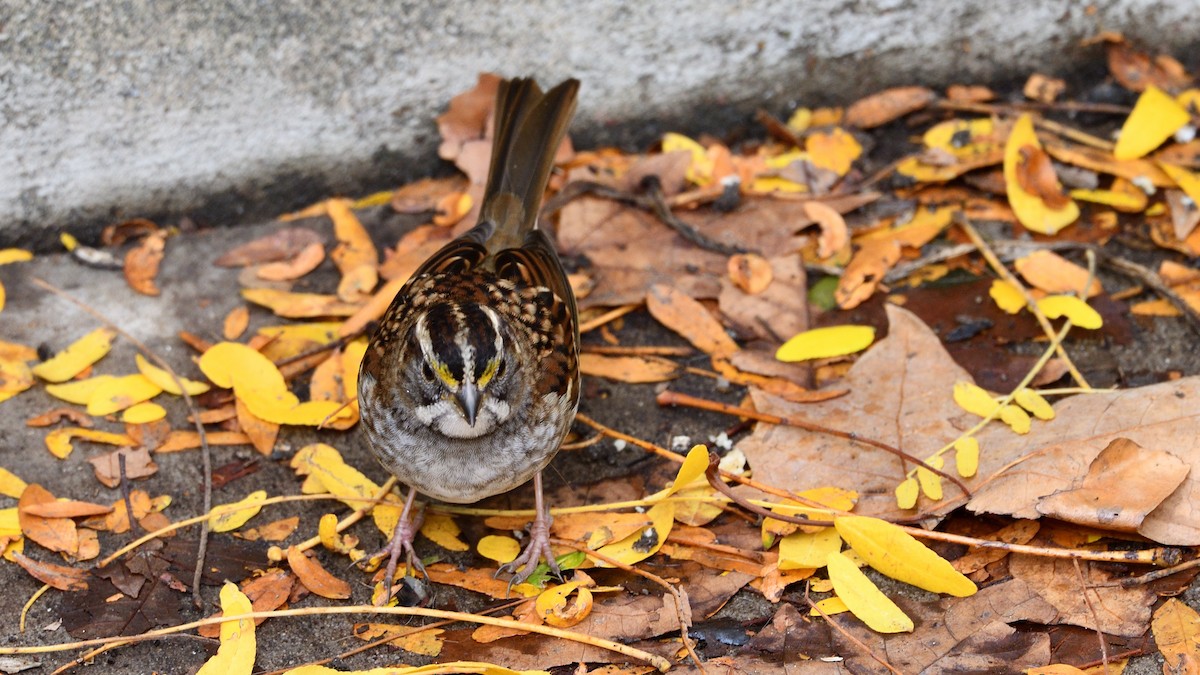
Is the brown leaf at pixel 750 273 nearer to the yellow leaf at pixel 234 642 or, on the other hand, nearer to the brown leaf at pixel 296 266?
the brown leaf at pixel 296 266

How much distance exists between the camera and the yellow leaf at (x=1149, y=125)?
196 inches

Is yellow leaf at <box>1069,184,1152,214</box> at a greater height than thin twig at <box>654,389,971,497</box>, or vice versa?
yellow leaf at <box>1069,184,1152,214</box>

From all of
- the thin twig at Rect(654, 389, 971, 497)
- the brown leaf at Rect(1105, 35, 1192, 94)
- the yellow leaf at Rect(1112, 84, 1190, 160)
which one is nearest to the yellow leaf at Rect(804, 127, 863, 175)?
the yellow leaf at Rect(1112, 84, 1190, 160)

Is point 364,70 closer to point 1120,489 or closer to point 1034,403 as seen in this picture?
point 1034,403

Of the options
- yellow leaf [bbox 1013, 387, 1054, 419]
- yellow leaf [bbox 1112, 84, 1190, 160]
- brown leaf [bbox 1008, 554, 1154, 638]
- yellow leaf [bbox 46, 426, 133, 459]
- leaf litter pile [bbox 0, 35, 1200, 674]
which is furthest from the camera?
yellow leaf [bbox 1112, 84, 1190, 160]

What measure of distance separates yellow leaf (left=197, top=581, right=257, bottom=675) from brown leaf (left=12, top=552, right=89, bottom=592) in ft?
1.36

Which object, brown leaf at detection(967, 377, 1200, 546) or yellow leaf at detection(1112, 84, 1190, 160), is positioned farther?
yellow leaf at detection(1112, 84, 1190, 160)

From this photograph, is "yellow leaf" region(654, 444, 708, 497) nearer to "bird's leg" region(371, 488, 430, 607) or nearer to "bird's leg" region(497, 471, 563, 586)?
"bird's leg" region(497, 471, 563, 586)

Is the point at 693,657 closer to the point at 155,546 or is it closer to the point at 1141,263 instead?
the point at 155,546

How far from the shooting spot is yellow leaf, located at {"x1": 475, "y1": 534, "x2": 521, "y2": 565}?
3.78 metres

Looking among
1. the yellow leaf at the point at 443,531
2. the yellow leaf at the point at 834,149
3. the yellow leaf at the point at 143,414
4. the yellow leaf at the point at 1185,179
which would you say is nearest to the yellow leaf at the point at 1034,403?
the yellow leaf at the point at 1185,179

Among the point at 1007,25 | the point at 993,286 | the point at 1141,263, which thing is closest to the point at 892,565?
the point at 993,286

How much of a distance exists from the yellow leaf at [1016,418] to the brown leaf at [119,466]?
2586mm

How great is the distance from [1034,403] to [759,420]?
83 centimetres
